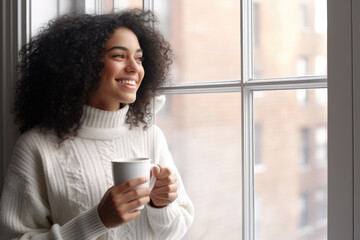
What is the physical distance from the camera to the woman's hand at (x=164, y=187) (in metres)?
0.98

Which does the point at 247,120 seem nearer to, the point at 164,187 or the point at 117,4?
the point at 164,187

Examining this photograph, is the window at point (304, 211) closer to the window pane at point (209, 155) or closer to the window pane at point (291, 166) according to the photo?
the window pane at point (291, 166)

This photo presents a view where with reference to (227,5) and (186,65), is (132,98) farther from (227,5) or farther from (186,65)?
(227,5)

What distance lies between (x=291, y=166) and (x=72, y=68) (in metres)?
0.64

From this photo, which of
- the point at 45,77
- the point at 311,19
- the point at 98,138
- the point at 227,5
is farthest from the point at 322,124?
the point at 45,77

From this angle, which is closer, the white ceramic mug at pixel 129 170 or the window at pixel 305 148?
the white ceramic mug at pixel 129 170

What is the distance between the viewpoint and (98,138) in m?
1.09

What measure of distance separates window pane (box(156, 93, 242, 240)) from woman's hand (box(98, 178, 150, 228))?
1.10 ft

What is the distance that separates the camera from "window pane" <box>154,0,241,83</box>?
116 cm

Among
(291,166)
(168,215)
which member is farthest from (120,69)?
(291,166)

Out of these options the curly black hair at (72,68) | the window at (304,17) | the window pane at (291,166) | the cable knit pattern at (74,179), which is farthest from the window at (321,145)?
the cable knit pattern at (74,179)

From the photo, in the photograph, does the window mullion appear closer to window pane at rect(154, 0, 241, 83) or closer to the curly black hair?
window pane at rect(154, 0, 241, 83)

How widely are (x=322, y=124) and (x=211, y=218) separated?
1.50 ft

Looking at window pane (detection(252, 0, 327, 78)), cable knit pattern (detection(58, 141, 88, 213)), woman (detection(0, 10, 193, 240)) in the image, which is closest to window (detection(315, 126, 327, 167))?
window pane (detection(252, 0, 327, 78))
